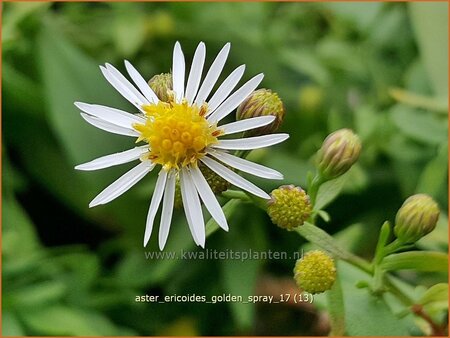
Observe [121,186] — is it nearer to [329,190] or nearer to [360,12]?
[329,190]

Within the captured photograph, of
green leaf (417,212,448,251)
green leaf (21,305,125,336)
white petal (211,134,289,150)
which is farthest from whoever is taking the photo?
green leaf (21,305,125,336)

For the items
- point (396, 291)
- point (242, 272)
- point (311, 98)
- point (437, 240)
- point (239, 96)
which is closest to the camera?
point (239, 96)

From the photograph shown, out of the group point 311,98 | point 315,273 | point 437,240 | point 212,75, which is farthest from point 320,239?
point 311,98

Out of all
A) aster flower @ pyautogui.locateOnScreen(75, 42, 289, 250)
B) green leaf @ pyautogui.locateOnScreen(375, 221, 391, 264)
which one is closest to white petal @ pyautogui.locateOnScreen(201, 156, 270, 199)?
aster flower @ pyautogui.locateOnScreen(75, 42, 289, 250)

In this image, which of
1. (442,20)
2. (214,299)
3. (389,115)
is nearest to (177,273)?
(214,299)

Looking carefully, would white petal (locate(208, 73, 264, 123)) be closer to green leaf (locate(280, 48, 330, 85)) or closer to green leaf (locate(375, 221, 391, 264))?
green leaf (locate(375, 221, 391, 264))
